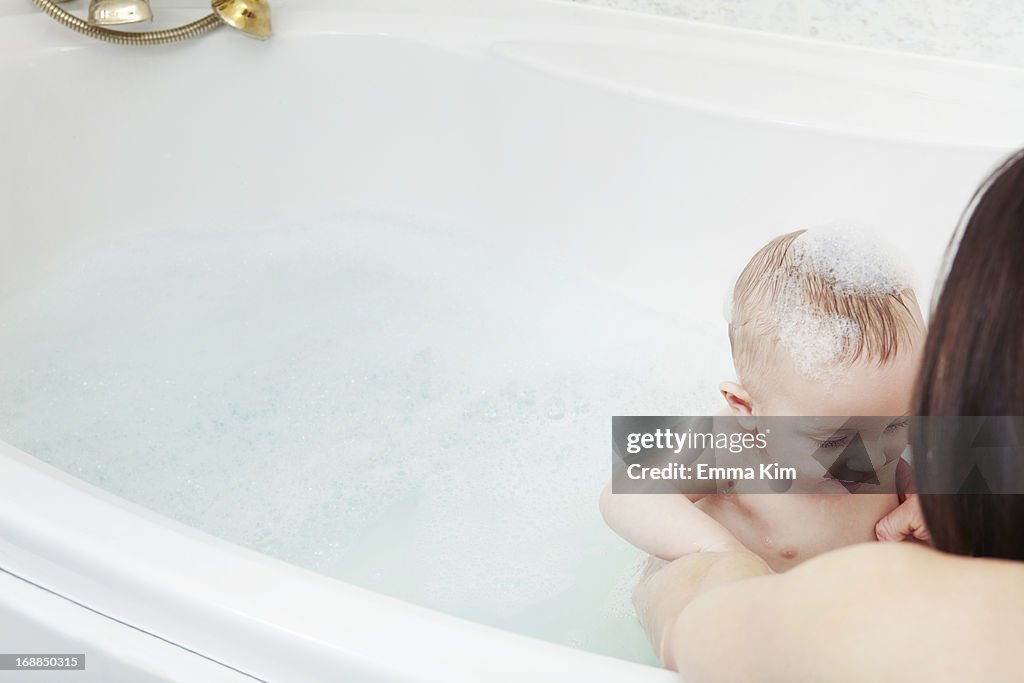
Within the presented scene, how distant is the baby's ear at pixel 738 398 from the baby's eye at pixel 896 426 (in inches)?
3.9

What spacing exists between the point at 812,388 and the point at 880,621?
326 mm

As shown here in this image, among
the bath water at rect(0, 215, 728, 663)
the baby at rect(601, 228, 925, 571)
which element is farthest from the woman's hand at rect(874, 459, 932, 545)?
the bath water at rect(0, 215, 728, 663)

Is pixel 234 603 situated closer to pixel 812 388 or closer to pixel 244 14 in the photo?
pixel 812 388

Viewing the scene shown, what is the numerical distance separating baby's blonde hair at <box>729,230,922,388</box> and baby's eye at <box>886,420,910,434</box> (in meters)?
0.07

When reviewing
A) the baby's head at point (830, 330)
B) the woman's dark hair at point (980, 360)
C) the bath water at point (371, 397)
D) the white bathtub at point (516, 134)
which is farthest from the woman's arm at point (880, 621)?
the white bathtub at point (516, 134)

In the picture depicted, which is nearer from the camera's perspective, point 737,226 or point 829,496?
point 829,496

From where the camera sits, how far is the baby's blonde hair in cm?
68

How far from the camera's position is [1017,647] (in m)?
0.37

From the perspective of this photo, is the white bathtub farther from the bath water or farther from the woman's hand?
the woman's hand

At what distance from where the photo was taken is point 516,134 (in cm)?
125

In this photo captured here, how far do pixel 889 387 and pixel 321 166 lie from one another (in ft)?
2.90

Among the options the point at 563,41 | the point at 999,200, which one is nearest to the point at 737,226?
the point at 563,41

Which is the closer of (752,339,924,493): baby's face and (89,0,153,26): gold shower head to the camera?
(752,339,924,493): baby's face

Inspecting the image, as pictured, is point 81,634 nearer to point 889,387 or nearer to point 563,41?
point 889,387
